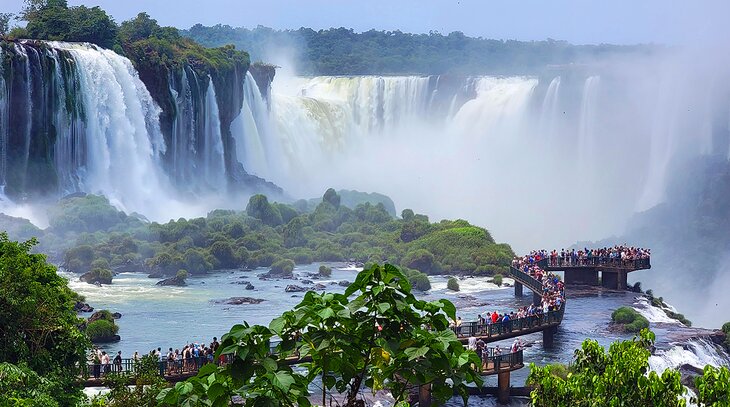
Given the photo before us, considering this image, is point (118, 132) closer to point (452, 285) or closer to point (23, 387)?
point (452, 285)

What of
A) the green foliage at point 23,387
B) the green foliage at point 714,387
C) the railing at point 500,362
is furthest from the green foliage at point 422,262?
the green foliage at point 714,387

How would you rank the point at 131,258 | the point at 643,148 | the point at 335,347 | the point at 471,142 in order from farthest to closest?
the point at 471,142 → the point at 643,148 → the point at 131,258 → the point at 335,347

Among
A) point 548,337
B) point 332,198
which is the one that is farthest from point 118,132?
point 548,337

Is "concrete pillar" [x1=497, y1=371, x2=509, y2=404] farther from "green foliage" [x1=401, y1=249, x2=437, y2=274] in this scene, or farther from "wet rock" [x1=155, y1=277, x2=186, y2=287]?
"green foliage" [x1=401, y1=249, x2=437, y2=274]

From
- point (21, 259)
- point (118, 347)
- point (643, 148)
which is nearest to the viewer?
point (21, 259)

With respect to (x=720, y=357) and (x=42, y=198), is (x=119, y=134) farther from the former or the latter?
(x=720, y=357)

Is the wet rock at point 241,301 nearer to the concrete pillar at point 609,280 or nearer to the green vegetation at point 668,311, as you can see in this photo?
the concrete pillar at point 609,280

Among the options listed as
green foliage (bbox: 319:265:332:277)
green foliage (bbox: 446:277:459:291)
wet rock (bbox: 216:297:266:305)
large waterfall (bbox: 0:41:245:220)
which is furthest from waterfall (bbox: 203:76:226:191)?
wet rock (bbox: 216:297:266:305)

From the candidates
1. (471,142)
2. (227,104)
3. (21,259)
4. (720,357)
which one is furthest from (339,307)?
(471,142)
